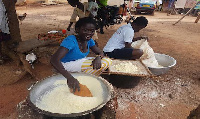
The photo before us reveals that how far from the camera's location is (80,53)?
88.5 inches

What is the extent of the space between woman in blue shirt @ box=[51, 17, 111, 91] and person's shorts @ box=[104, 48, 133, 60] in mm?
671

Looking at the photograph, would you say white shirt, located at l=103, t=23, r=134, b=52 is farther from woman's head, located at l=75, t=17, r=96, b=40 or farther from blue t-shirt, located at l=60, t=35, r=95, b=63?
woman's head, located at l=75, t=17, r=96, b=40

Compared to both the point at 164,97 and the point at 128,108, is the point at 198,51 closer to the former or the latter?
the point at 164,97

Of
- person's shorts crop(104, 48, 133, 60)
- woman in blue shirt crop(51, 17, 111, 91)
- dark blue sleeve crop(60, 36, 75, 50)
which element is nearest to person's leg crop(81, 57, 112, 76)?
woman in blue shirt crop(51, 17, 111, 91)

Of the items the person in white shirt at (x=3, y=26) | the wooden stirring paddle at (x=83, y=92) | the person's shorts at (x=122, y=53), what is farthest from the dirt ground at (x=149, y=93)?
the wooden stirring paddle at (x=83, y=92)

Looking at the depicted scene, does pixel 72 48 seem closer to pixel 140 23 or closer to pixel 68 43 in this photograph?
pixel 68 43

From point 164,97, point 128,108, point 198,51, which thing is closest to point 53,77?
point 128,108

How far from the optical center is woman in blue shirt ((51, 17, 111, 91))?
75.0 inches

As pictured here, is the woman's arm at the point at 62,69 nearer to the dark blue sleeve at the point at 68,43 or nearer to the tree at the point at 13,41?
the dark blue sleeve at the point at 68,43

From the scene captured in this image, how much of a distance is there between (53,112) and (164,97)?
82.0 inches

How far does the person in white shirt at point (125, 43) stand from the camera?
2.98 metres

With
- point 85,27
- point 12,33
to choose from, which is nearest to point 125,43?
point 85,27

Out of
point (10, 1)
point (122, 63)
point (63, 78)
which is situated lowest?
point (122, 63)

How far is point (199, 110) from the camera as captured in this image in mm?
1341
